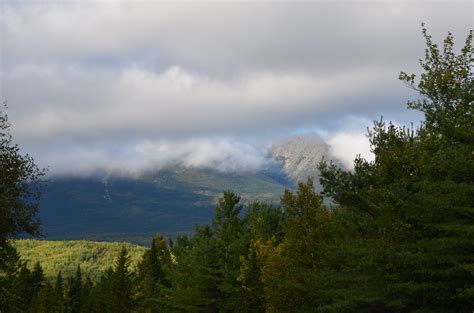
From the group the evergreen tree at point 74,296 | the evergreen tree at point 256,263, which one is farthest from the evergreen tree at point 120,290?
the evergreen tree at point 256,263

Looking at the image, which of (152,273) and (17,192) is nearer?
(17,192)

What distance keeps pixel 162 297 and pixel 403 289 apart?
63569mm

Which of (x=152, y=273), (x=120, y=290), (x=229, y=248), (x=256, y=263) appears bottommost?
(x=120, y=290)

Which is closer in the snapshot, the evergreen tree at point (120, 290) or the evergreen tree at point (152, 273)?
the evergreen tree at point (152, 273)

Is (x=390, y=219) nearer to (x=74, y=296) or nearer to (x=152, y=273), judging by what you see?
(x=152, y=273)

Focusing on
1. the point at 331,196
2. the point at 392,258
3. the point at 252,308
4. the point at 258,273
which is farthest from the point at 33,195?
the point at 252,308

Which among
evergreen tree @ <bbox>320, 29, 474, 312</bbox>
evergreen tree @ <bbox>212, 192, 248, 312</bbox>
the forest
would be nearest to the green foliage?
the forest

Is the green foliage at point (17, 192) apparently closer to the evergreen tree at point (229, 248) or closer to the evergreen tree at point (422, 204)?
the evergreen tree at point (422, 204)

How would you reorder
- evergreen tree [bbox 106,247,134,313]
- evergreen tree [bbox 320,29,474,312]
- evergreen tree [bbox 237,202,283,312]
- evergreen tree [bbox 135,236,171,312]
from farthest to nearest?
evergreen tree [bbox 106,247,134,313], evergreen tree [bbox 135,236,171,312], evergreen tree [bbox 237,202,283,312], evergreen tree [bbox 320,29,474,312]

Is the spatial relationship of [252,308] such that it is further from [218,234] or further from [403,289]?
[403,289]

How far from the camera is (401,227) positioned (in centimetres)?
2433

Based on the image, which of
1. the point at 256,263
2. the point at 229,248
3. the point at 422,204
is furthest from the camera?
the point at 229,248

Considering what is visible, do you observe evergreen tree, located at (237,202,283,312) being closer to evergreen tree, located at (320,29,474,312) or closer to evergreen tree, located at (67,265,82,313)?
evergreen tree, located at (320,29,474,312)

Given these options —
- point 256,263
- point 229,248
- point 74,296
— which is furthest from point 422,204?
point 74,296
